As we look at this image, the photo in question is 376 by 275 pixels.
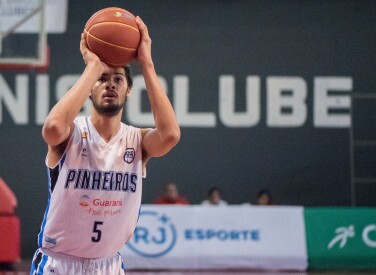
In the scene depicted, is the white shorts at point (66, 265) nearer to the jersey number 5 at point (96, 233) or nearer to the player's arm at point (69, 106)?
the jersey number 5 at point (96, 233)

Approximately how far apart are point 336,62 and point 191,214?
4.39 m

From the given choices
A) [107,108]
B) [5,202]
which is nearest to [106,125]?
[107,108]

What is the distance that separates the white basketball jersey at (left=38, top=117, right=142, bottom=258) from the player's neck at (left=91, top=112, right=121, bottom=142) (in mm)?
27

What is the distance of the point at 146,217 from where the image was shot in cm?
1139

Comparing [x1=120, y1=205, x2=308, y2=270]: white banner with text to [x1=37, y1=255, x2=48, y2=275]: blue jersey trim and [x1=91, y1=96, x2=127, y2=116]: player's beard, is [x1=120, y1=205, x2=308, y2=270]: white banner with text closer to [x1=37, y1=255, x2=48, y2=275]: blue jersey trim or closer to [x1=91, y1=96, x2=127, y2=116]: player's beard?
[x1=37, y1=255, x2=48, y2=275]: blue jersey trim

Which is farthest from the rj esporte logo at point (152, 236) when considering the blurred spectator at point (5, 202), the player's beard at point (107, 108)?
the player's beard at point (107, 108)

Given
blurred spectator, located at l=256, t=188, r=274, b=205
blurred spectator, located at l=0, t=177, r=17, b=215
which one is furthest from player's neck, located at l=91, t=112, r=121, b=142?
blurred spectator, located at l=256, t=188, r=274, b=205

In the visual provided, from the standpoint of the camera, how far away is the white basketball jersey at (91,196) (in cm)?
394

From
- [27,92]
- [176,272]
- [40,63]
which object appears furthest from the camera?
[27,92]

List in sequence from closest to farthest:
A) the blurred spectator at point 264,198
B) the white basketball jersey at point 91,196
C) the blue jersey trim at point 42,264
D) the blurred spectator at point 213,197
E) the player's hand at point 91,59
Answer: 1. the player's hand at point 91,59
2. the white basketball jersey at point 91,196
3. the blue jersey trim at point 42,264
4. the blurred spectator at point 213,197
5. the blurred spectator at point 264,198

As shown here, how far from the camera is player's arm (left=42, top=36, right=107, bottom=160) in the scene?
143 inches

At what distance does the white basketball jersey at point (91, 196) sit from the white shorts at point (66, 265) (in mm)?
40

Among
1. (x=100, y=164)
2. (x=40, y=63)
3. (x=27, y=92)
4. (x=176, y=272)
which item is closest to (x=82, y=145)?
(x=100, y=164)

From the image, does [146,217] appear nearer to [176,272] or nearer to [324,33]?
[176,272]
